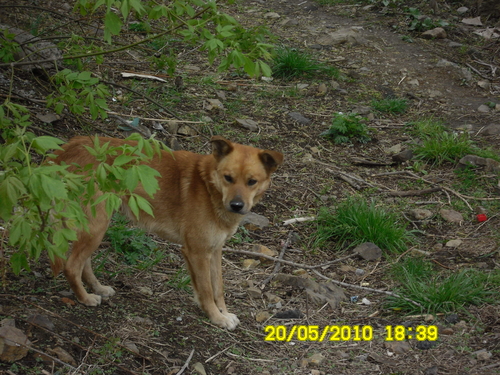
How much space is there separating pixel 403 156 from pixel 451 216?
1351mm

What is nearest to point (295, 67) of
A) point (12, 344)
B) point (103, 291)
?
point (103, 291)

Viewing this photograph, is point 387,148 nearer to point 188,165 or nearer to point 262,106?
point 262,106

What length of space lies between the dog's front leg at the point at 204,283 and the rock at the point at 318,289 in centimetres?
73

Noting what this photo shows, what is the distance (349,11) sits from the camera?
39.3ft

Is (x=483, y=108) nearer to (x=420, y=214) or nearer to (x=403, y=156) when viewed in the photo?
(x=403, y=156)

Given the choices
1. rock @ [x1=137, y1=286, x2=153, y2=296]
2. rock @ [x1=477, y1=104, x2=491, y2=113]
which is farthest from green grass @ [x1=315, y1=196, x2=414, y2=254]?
rock @ [x1=477, y1=104, x2=491, y2=113]

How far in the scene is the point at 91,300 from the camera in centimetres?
452

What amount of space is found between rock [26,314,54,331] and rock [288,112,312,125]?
5.09 m

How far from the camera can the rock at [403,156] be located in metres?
7.52

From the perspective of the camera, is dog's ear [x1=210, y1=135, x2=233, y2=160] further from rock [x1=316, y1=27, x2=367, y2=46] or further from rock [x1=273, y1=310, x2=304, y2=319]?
rock [x1=316, y1=27, x2=367, y2=46]

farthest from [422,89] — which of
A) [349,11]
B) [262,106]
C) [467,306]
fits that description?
[467,306]

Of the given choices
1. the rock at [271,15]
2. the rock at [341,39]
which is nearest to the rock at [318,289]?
the rock at [341,39]

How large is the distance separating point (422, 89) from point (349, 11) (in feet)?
11.3
